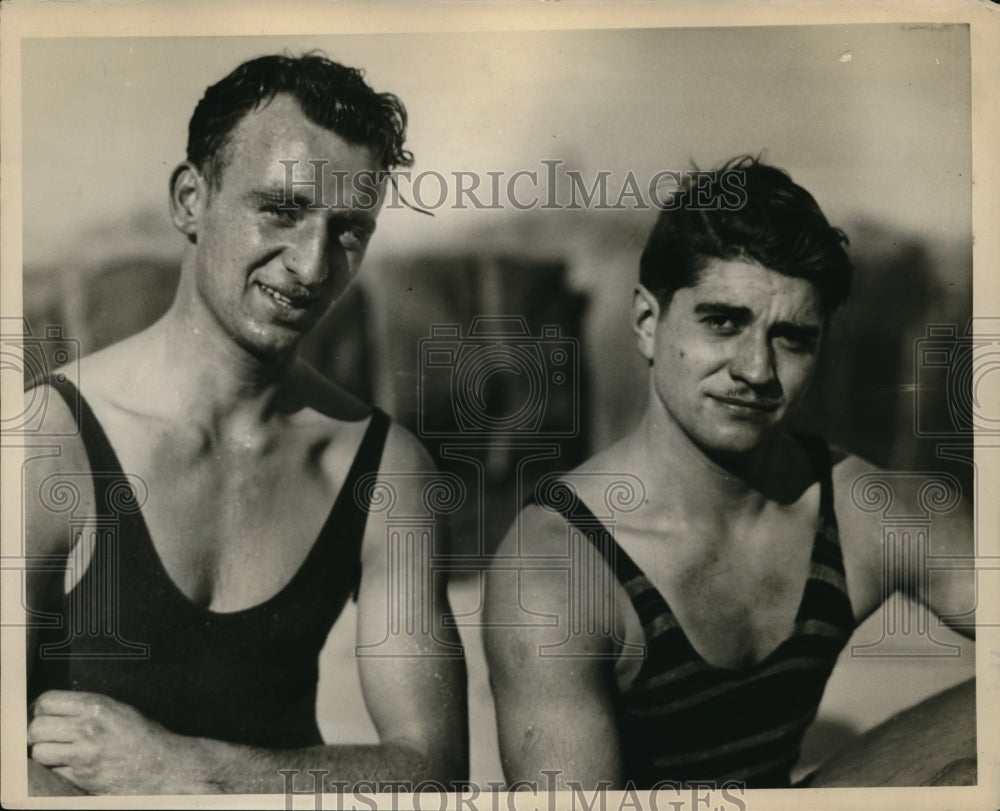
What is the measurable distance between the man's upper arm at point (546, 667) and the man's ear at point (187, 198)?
968mm

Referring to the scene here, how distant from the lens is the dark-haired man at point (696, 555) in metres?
2.44

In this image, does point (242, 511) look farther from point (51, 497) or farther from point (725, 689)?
point (725, 689)

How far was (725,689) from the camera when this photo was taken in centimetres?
245

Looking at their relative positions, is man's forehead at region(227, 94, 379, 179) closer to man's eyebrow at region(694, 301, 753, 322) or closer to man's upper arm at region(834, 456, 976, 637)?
man's eyebrow at region(694, 301, 753, 322)

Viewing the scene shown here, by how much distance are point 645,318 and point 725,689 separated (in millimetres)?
831

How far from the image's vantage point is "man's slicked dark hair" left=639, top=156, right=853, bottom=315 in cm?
244

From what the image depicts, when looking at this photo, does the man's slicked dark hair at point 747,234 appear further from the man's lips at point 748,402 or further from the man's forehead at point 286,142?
the man's forehead at point 286,142

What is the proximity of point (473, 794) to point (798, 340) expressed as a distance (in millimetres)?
1226

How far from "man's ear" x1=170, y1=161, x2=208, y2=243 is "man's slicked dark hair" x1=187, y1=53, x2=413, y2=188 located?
0.02m

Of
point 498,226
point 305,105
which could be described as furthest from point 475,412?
point 305,105

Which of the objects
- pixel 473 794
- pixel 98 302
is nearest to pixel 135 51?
pixel 98 302

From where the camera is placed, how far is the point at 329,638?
2.45 m

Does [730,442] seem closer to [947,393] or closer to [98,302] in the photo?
[947,393]

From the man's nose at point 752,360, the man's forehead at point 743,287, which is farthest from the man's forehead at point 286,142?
the man's nose at point 752,360
